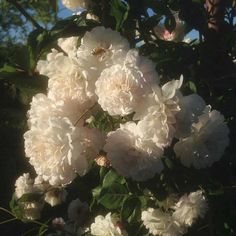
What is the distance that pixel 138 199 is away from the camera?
55.4 inches

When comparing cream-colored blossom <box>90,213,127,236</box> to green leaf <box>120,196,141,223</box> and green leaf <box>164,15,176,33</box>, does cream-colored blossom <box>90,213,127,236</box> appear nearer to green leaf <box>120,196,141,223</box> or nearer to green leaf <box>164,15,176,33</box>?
green leaf <box>120,196,141,223</box>

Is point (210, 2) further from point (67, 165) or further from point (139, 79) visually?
point (67, 165)

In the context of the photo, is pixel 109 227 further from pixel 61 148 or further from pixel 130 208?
pixel 61 148

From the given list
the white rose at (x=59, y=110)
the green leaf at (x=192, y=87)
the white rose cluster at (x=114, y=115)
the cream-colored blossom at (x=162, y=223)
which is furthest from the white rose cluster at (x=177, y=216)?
the white rose at (x=59, y=110)

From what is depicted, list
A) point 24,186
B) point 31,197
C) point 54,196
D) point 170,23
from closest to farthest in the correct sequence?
point 170,23 < point 31,197 < point 54,196 < point 24,186

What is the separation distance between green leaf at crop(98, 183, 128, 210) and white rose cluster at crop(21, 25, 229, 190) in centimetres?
20

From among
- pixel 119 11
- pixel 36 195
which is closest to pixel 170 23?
pixel 119 11

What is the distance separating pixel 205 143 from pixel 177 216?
1.13 ft

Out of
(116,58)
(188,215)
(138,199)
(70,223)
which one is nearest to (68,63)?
(116,58)

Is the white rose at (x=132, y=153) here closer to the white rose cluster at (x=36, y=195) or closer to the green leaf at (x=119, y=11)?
the green leaf at (x=119, y=11)

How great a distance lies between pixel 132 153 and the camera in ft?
3.75

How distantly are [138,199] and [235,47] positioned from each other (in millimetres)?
833

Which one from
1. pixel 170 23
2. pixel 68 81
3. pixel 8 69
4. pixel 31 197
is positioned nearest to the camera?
pixel 68 81

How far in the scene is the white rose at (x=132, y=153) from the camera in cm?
112
